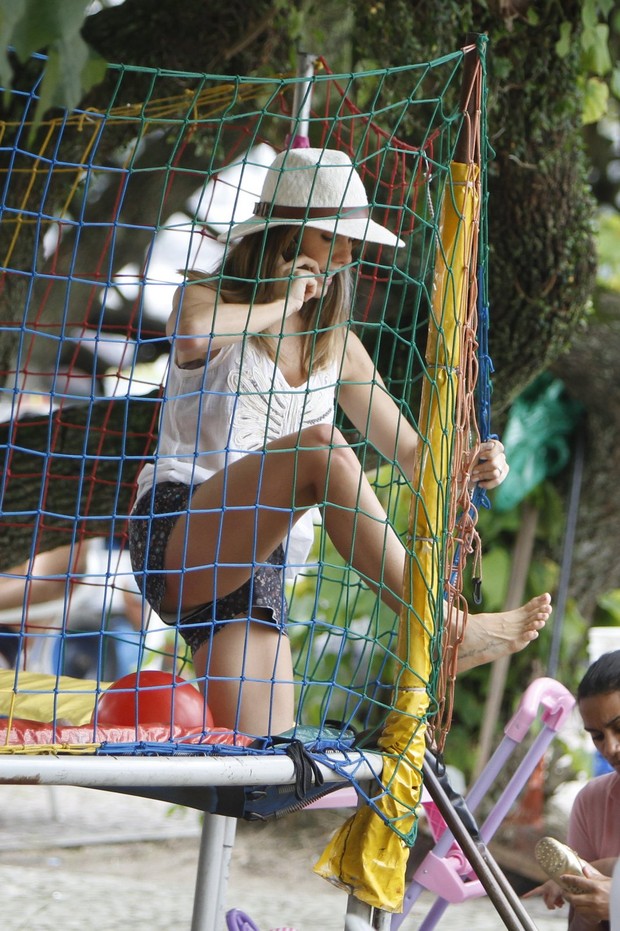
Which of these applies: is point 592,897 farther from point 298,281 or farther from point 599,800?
point 298,281

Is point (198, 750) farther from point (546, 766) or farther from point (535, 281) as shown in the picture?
point (546, 766)

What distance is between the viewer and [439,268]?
1910 millimetres

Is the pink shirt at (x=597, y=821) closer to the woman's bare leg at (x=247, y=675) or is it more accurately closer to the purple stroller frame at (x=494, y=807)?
the purple stroller frame at (x=494, y=807)

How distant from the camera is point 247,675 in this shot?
80.4 inches

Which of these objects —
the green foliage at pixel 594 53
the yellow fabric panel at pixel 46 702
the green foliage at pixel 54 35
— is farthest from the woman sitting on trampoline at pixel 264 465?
the green foliage at pixel 594 53

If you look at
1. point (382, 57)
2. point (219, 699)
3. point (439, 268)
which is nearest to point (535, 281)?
point (382, 57)

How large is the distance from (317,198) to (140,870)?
3212mm

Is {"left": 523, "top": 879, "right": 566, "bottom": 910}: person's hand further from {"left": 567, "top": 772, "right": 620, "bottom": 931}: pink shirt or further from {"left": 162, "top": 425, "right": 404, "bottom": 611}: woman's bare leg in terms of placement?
{"left": 162, "top": 425, "right": 404, "bottom": 611}: woman's bare leg

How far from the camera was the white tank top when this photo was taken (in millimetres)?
2127

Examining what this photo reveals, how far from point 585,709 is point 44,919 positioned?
81.4 inches

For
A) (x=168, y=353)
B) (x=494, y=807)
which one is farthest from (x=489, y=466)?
(x=168, y=353)

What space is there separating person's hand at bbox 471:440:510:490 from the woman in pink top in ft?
1.38

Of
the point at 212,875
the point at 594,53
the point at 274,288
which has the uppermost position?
the point at 594,53

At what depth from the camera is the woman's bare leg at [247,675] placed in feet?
6.69
